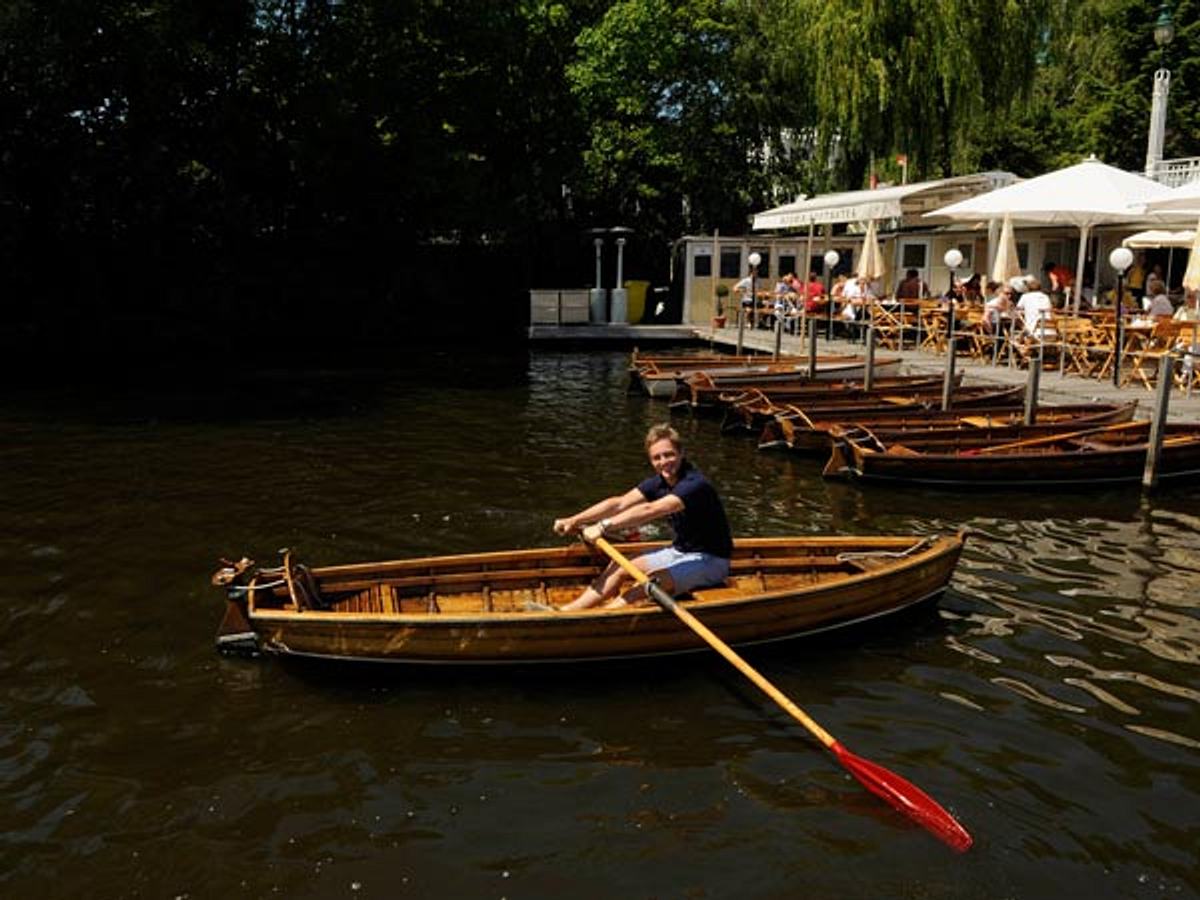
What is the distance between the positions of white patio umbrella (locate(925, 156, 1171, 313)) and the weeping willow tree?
10.1 meters

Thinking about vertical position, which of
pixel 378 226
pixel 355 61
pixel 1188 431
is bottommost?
pixel 1188 431

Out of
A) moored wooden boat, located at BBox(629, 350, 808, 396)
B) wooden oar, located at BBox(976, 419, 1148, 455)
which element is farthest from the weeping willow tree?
wooden oar, located at BBox(976, 419, 1148, 455)

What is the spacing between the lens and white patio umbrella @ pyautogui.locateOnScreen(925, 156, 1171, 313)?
61.6 feet

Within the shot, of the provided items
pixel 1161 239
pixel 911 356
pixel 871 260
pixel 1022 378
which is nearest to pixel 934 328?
pixel 911 356

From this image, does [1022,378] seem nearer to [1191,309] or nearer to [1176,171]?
[1191,309]

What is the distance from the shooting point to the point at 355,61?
35156mm

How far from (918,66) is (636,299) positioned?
35.4ft

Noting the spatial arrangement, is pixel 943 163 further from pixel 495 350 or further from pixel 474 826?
pixel 474 826

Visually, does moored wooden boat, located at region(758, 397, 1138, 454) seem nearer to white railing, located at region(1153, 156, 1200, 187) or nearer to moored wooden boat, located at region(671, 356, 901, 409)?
moored wooden boat, located at region(671, 356, 901, 409)

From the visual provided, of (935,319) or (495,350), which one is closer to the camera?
(935,319)

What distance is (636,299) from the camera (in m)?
35.2

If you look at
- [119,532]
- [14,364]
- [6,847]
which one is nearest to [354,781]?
[6,847]

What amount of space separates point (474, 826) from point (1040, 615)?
5529mm

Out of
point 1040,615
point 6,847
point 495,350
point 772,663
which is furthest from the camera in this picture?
point 495,350
